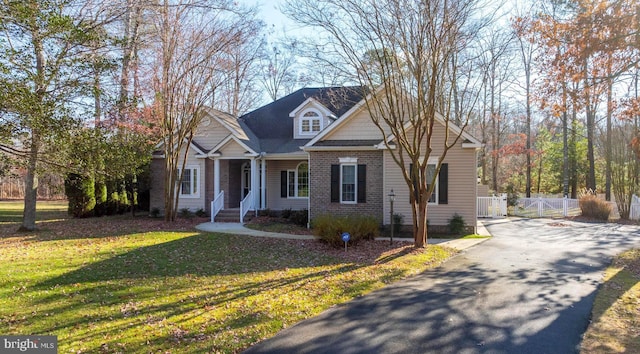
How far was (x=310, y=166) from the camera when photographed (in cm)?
1664

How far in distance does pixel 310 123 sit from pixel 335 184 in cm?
455

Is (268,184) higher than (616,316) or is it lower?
higher

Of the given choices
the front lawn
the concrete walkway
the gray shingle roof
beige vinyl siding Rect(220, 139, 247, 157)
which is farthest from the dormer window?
the front lawn

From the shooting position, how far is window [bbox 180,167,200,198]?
63.9 feet

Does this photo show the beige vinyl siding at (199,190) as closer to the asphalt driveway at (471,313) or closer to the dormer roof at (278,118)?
the dormer roof at (278,118)

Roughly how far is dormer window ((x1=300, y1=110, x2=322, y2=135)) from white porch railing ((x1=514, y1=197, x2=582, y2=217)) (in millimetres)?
13151

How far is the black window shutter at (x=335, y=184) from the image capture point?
16.4 metres

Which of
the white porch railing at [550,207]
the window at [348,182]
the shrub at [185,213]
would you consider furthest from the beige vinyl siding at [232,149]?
the white porch railing at [550,207]

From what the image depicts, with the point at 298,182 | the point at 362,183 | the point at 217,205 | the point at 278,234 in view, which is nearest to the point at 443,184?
the point at 362,183

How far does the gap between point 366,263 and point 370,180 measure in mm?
6612

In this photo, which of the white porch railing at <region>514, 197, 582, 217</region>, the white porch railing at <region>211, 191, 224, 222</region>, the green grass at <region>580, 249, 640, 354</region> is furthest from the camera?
the white porch railing at <region>514, 197, 582, 217</region>

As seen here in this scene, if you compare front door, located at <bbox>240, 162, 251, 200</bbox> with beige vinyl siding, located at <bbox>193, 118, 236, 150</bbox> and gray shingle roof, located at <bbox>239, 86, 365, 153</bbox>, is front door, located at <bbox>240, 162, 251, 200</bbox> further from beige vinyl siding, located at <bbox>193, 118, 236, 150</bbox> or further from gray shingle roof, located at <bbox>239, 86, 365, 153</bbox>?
beige vinyl siding, located at <bbox>193, 118, 236, 150</bbox>

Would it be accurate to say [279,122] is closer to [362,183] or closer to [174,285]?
[362,183]

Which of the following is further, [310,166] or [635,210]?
[635,210]
